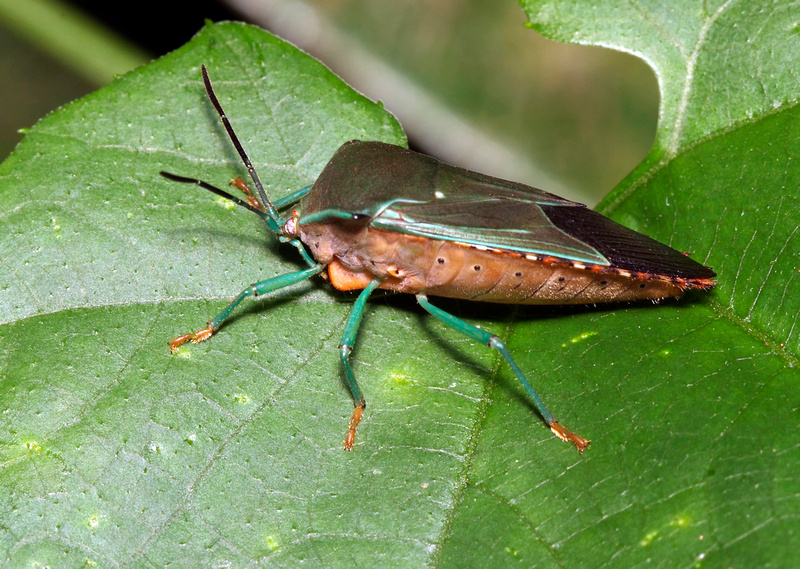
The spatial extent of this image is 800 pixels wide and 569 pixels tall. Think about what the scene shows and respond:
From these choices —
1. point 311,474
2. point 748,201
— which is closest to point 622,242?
point 748,201

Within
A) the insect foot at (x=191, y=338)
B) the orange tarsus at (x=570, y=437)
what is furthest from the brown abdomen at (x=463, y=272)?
the orange tarsus at (x=570, y=437)

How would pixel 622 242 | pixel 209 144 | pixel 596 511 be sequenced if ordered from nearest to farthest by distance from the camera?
pixel 596 511 < pixel 622 242 < pixel 209 144

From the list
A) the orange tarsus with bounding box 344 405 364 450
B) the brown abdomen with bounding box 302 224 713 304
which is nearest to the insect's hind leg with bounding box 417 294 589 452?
the brown abdomen with bounding box 302 224 713 304

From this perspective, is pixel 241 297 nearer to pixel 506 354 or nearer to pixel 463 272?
pixel 463 272

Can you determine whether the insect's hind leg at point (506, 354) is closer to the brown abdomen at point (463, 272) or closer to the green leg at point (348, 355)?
the brown abdomen at point (463, 272)

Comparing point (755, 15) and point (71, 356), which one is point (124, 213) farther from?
point (755, 15)

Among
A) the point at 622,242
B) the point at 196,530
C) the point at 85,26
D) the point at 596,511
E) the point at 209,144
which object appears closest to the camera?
the point at 596,511

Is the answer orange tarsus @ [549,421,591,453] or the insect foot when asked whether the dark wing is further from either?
orange tarsus @ [549,421,591,453]

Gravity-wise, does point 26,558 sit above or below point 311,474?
below
